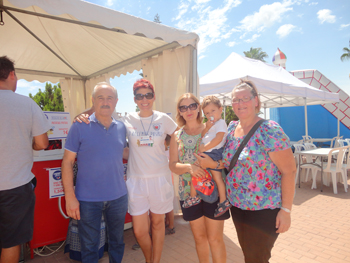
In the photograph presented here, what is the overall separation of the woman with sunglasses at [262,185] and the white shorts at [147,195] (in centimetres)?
81

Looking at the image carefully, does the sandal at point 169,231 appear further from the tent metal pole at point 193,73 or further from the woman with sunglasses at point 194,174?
the tent metal pole at point 193,73

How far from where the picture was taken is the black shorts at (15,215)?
5.74ft

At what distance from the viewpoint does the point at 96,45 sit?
4.72 metres

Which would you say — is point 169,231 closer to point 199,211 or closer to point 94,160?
point 199,211

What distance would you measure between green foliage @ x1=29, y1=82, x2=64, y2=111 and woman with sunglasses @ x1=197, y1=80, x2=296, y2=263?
1645 centimetres

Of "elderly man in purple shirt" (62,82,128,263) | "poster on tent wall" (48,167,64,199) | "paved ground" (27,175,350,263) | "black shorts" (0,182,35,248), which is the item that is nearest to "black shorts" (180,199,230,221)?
"elderly man in purple shirt" (62,82,128,263)

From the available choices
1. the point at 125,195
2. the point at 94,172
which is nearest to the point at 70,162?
the point at 94,172

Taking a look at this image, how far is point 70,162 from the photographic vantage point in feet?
6.31

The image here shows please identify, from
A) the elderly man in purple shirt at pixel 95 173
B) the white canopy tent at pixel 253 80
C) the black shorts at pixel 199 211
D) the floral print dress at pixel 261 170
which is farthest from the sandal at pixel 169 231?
the white canopy tent at pixel 253 80

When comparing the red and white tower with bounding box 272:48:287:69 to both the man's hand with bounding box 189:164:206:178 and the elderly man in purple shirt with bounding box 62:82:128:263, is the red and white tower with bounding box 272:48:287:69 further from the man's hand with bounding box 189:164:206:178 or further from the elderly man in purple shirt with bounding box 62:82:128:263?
the elderly man in purple shirt with bounding box 62:82:128:263

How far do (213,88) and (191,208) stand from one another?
5.12 metres

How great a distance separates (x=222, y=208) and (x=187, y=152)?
23.4 inches

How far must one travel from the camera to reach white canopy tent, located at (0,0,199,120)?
9.48 feet

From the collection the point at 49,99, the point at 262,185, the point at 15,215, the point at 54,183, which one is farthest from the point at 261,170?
the point at 49,99
